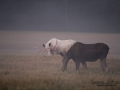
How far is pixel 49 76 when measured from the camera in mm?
9109

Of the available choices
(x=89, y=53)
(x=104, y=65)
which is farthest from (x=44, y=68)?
(x=104, y=65)

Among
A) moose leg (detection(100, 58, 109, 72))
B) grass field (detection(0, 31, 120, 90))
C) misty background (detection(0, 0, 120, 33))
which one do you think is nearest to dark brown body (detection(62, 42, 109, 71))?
moose leg (detection(100, 58, 109, 72))

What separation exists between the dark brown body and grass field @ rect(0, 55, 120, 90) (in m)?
0.47

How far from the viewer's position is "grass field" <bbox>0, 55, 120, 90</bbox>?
7.92 metres

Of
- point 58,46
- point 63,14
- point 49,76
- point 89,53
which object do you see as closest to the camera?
point 49,76

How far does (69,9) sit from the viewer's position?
14742mm

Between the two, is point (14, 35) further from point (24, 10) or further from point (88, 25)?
point (88, 25)

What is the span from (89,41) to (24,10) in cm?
435

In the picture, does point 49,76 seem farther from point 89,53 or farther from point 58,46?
point 58,46

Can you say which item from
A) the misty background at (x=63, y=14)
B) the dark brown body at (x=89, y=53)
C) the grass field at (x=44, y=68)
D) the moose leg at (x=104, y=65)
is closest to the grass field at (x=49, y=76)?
the grass field at (x=44, y=68)

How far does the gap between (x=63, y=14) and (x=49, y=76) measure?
21.3 ft

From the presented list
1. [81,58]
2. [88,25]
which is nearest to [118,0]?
[88,25]

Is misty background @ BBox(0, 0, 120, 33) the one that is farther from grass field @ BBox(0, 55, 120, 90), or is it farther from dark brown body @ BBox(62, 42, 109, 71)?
dark brown body @ BBox(62, 42, 109, 71)

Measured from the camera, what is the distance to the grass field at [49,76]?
792cm
